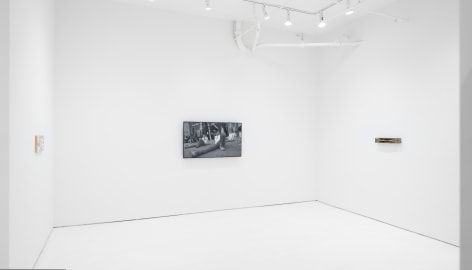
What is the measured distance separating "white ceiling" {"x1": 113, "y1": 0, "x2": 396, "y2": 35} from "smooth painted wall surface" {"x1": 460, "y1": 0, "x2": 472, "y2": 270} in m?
3.06

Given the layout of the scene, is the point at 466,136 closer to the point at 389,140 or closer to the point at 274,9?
the point at 389,140

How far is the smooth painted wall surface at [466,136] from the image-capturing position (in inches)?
77.1

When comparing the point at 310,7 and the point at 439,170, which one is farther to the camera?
the point at 310,7

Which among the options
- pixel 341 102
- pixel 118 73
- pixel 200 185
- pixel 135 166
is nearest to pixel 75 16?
pixel 118 73

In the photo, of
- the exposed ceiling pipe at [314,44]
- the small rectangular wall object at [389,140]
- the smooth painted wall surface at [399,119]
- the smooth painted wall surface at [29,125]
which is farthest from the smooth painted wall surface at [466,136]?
the exposed ceiling pipe at [314,44]

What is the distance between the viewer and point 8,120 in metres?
2.13

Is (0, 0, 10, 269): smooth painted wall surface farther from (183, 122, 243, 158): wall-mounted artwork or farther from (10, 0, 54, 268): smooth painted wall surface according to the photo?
(183, 122, 243, 158): wall-mounted artwork

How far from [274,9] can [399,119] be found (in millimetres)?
2803

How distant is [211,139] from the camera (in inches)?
219

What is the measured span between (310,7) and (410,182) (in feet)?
10.8

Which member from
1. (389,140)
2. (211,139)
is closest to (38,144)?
(211,139)

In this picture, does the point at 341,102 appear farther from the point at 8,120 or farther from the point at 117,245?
the point at 8,120

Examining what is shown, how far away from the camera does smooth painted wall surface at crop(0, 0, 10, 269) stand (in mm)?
2066

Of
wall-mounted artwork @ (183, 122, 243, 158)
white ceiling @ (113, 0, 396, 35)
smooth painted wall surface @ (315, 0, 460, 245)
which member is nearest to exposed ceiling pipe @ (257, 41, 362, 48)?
smooth painted wall surface @ (315, 0, 460, 245)
